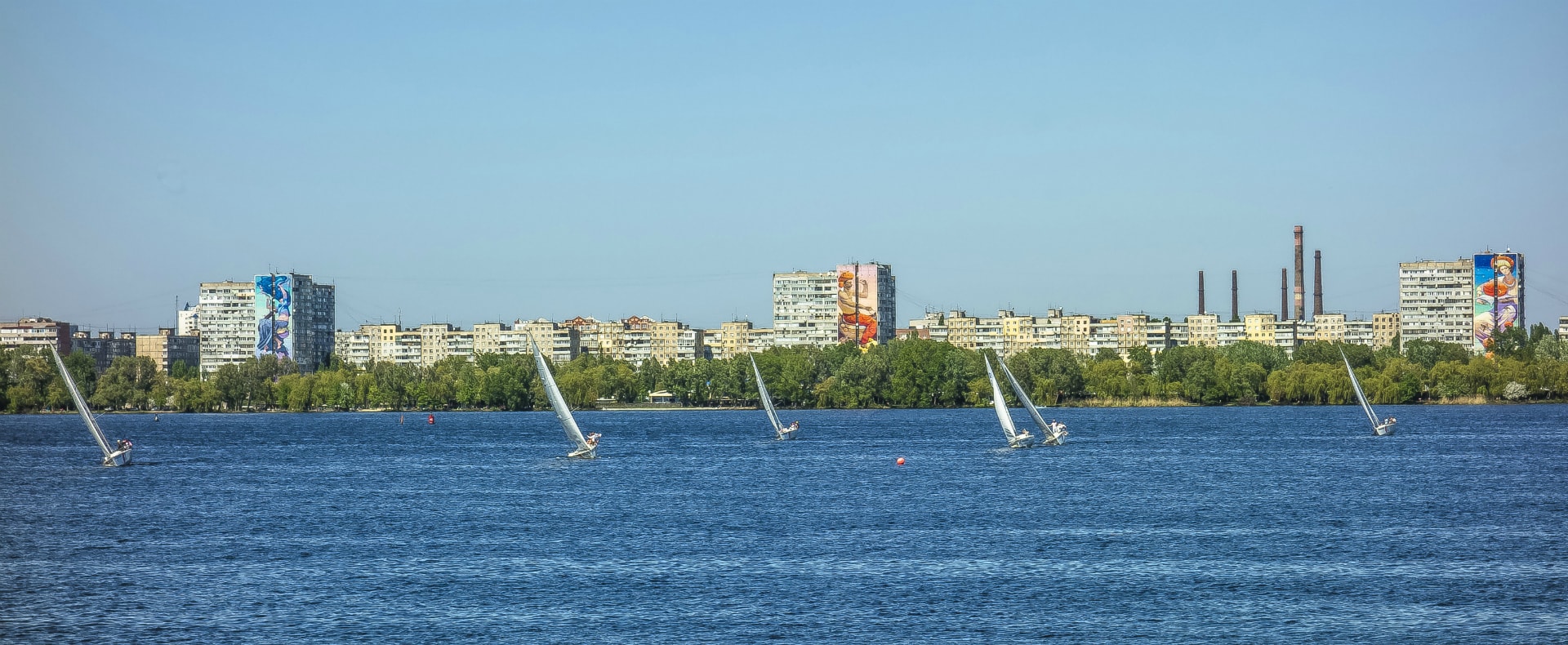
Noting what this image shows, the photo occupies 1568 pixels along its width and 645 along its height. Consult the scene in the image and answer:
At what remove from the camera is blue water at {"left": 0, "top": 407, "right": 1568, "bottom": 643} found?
3953 cm

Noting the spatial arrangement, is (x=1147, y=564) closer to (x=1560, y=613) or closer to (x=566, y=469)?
(x=1560, y=613)

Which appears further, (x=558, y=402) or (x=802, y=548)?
(x=558, y=402)

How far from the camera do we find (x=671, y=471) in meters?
89.1

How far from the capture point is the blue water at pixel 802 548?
130ft

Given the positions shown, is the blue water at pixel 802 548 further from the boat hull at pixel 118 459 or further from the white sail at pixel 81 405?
the white sail at pixel 81 405

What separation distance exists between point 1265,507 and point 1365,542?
481 inches

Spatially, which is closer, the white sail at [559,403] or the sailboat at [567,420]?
the white sail at [559,403]

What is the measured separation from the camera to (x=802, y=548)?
173ft

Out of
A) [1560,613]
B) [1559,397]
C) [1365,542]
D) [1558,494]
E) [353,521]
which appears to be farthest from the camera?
[1559,397]

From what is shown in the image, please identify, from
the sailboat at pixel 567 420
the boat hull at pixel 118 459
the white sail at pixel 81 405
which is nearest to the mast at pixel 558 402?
the sailboat at pixel 567 420

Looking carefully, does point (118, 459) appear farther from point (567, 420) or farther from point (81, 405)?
point (567, 420)

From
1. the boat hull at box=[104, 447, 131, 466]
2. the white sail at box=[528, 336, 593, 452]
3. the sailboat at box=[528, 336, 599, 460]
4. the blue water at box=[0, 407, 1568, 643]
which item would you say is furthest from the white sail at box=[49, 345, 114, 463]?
the sailboat at box=[528, 336, 599, 460]

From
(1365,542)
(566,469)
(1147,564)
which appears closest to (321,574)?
(1147,564)

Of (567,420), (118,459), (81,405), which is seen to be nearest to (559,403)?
(567,420)
